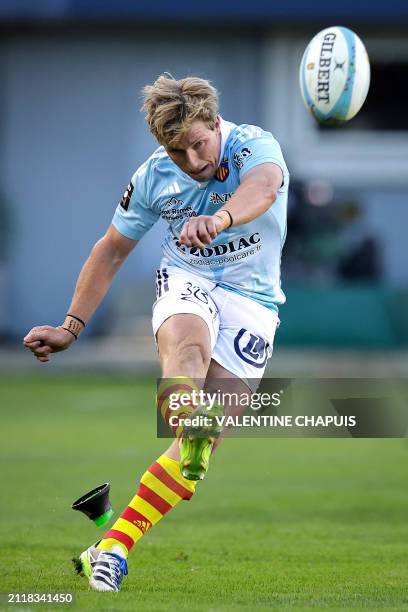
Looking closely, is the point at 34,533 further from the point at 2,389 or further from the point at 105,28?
the point at 105,28

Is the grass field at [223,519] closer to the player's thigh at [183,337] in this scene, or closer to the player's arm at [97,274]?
the player's thigh at [183,337]

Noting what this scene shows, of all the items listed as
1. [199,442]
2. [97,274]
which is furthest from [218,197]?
[199,442]

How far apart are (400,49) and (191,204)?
48.3ft

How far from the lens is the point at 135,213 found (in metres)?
6.47

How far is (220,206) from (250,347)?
0.71 metres

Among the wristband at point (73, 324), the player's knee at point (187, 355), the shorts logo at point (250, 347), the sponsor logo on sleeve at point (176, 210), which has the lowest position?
the player's knee at point (187, 355)

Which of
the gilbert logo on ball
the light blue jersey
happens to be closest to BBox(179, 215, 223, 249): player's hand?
the light blue jersey

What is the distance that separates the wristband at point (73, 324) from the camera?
6328 mm

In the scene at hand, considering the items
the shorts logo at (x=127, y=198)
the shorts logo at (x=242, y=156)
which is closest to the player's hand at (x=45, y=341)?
the shorts logo at (x=127, y=198)

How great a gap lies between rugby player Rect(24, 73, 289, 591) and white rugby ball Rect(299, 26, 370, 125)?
1015mm

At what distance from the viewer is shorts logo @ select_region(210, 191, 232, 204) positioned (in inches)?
245

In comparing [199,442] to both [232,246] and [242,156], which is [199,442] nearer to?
[232,246]

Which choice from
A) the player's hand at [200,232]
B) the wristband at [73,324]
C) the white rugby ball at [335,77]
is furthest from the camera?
the white rugby ball at [335,77]

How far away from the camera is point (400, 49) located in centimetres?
2020
